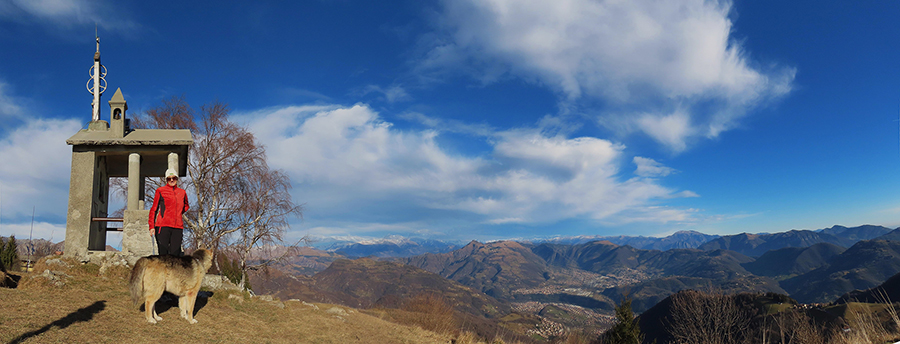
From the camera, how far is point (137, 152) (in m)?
14.5

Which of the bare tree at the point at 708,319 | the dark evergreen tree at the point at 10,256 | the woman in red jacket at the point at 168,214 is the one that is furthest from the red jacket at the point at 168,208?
the bare tree at the point at 708,319

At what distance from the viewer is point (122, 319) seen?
9.20 metres

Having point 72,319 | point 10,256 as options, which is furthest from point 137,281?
point 10,256

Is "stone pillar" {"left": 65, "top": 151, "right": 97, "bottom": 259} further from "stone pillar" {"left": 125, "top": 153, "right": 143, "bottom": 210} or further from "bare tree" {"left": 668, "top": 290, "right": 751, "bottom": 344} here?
"bare tree" {"left": 668, "top": 290, "right": 751, "bottom": 344}

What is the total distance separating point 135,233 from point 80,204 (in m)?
2.31

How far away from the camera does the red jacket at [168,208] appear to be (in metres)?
10.1

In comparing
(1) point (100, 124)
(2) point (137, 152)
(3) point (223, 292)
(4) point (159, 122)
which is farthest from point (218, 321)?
(4) point (159, 122)

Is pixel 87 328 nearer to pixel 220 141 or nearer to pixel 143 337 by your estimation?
pixel 143 337

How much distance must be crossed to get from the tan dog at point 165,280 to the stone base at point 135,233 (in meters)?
4.66

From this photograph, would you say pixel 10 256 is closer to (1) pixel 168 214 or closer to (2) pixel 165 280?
(1) pixel 168 214

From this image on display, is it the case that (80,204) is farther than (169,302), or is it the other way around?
(80,204)

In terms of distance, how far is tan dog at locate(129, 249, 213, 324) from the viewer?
9039 millimetres

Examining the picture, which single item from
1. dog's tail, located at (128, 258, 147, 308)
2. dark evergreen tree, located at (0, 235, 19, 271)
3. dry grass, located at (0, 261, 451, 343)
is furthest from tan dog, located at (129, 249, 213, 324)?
dark evergreen tree, located at (0, 235, 19, 271)

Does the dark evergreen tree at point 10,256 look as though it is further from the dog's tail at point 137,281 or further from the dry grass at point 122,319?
the dog's tail at point 137,281
